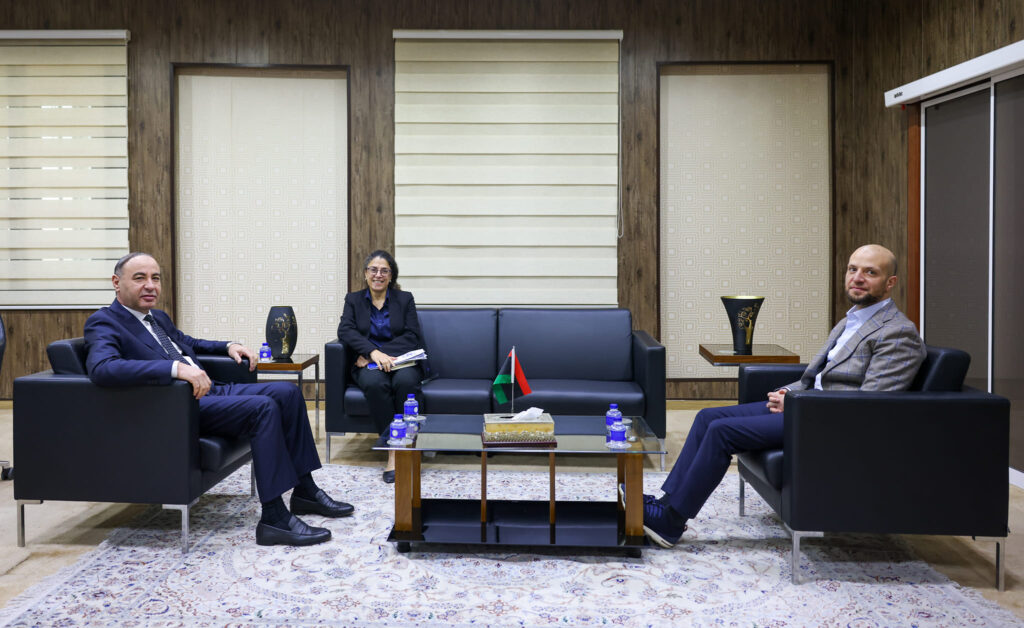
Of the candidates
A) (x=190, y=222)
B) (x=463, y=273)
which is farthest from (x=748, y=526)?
(x=190, y=222)

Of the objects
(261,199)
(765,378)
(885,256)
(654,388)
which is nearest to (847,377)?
(885,256)

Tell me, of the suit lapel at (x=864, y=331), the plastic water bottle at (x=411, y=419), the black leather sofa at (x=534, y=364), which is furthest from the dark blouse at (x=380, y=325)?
the suit lapel at (x=864, y=331)

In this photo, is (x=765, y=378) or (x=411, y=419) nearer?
(x=411, y=419)

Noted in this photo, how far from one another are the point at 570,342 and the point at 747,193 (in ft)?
6.66

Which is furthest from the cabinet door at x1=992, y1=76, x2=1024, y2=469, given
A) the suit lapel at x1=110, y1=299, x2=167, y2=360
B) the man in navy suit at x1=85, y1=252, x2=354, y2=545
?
the suit lapel at x1=110, y1=299, x2=167, y2=360

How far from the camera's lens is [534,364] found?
496 centimetres

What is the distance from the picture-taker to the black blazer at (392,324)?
4566 mm

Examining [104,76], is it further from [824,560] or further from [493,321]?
[824,560]

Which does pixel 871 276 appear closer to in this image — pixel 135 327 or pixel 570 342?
pixel 570 342

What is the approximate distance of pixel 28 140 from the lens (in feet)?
19.5

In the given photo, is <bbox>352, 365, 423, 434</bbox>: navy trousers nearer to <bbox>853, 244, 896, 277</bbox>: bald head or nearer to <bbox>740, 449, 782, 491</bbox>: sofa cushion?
<bbox>740, 449, 782, 491</bbox>: sofa cushion

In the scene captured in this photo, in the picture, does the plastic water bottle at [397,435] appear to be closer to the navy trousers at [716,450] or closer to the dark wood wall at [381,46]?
the navy trousers at [716,450]

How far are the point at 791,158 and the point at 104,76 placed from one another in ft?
16.6

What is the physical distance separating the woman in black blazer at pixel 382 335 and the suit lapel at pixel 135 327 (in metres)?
1.25
